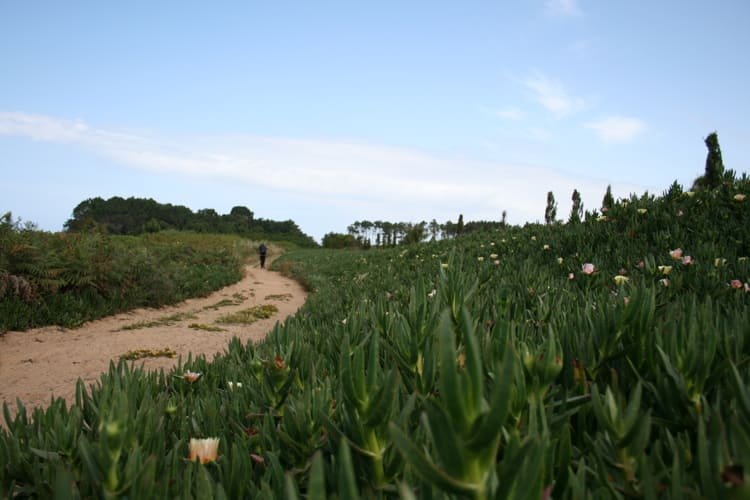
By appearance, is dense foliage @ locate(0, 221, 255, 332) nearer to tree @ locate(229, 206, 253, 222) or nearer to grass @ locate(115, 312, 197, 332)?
grass @ locate(115, 312, 197, 332)

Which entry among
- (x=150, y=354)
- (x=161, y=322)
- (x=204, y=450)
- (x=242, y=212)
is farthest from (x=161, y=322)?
(x=242, y=212)

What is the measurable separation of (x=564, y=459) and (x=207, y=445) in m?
0.73

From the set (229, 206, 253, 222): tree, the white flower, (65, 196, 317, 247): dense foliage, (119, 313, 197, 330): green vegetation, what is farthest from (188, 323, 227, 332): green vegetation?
(229, 206, 253, 222): tree

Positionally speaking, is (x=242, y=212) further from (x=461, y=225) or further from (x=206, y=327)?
(x=206, y=327)

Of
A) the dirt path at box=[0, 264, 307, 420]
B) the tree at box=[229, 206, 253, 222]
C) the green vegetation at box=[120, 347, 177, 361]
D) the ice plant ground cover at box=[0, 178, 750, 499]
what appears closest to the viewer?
the ice plant ground cover at box=[0, 178, 750, 499]

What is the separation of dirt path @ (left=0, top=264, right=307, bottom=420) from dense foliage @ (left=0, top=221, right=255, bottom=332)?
272mm

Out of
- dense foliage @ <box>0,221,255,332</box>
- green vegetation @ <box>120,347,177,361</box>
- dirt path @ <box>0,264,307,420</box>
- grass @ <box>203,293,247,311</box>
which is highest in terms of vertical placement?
dense foliage @ <box>0,221,255,332</box>

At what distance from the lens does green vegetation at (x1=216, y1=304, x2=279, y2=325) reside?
977 centimetres

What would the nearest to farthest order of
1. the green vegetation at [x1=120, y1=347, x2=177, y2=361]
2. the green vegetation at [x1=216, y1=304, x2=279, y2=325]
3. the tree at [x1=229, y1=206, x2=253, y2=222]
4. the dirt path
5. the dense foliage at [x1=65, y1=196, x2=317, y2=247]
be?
the dirt path < the green vegetation at [x1=120, y1=347, x2=177, y2=361] < the green vegetation at [x1=216, y1=304, x2=279, y2=325] < the dense foliage at [x1=65, y1=196, x2=317, y2=247] < the tree at [x1=229, y1=206, x2=253, y2=222]

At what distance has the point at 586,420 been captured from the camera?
3.28ft

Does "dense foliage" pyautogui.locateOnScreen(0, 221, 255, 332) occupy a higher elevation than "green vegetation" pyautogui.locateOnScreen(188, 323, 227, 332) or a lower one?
higher

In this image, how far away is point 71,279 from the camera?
354 inches

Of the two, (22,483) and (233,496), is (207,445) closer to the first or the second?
(233,496)

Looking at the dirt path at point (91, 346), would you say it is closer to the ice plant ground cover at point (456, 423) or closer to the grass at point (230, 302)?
the grass at point (230, 302)
